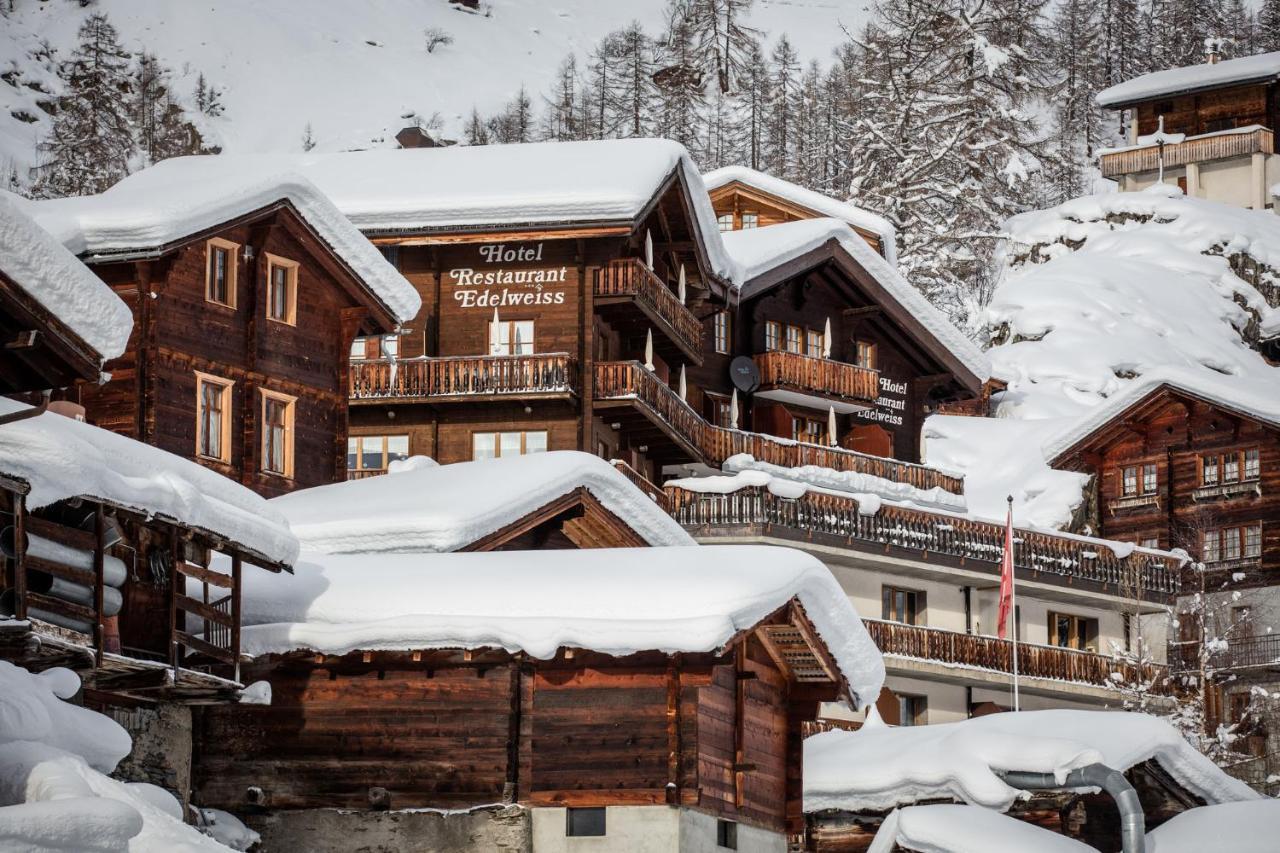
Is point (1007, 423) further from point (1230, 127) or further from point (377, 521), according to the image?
point (377, 521)

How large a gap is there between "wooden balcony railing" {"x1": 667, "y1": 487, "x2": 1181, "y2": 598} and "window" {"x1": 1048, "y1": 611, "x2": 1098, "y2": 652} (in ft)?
3.82

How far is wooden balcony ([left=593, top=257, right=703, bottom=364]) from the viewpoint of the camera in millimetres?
41625

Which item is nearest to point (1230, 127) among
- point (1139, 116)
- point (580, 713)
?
point (1139, 116)

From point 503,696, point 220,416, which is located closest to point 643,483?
point 220,416

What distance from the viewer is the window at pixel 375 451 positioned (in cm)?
4225

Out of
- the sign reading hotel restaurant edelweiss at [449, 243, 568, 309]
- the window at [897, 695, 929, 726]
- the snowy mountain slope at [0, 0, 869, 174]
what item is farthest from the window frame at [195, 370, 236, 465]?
the snowy mountain slope at [0, 0, 869, 174]

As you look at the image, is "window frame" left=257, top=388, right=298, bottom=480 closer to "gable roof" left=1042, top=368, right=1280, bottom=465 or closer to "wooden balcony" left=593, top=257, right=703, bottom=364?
"wooden balcony" left=593, top=257, right=703, bottom=364

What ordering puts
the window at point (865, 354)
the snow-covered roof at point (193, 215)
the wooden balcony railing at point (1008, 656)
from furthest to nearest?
the window at point (865, 354) → the wooden balcony railing at point (1008, 656) → the snow-covered roof at point (193, 215)

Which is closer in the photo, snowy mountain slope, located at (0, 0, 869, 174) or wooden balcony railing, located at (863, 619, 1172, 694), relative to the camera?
wooden balcony railing, located at (863, 619, 1172, 694)

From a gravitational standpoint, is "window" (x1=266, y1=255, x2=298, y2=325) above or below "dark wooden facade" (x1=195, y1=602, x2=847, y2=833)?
above

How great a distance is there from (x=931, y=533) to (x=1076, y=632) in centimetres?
559

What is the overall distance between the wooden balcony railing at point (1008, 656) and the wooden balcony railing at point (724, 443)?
4867 millimetres

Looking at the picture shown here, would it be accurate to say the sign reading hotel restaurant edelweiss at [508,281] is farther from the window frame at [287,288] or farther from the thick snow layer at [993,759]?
the thick snow layer at [993,759]

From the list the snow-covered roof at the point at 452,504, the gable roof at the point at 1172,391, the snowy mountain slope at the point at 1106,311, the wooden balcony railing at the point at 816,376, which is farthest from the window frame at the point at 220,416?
the snowy mountain slope at the point at 1106,311
